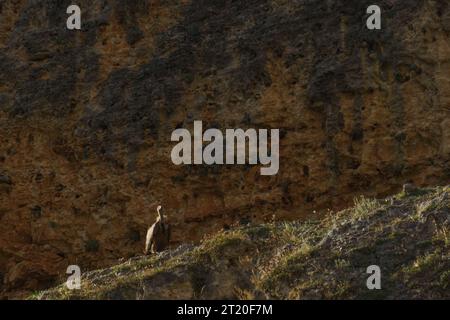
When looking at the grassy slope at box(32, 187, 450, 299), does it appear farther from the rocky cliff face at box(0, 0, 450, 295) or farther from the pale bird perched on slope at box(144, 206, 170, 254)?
the rocky cliff face at box(0, 0, 450, 295)

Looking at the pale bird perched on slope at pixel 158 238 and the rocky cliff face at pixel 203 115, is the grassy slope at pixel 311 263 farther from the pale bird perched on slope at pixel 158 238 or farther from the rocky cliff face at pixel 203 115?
the rocky cliff face at pixel 203 115

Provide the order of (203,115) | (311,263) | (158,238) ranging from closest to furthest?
(311,263) → (158,238) → (203,115)

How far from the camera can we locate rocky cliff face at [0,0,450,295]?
58.8 feet

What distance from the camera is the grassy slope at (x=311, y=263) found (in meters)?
11.0

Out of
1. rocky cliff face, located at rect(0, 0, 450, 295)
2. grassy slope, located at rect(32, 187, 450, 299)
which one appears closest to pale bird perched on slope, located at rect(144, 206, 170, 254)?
grassy slope, located at rect(32, 187, 450, 299)

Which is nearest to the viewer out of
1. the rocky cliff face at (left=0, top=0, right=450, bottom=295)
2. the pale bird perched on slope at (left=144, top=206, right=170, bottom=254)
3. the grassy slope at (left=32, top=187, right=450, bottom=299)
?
the grassy slope at (left=32, top=187, right=450, bottom=299)

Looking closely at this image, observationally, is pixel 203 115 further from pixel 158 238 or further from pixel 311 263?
pixel 311 263

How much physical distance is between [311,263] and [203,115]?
24.9 feet

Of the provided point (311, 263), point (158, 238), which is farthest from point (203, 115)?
point (311, 263)

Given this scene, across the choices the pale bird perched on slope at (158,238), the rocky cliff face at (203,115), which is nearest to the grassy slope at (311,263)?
the pale bird perched on slope at (158,238)

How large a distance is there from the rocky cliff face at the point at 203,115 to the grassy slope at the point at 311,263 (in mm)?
4298

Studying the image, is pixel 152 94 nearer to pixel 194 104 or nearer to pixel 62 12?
pixel 194 104

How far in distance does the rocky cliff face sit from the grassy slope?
4.30m

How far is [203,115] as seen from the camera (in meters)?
18.8
